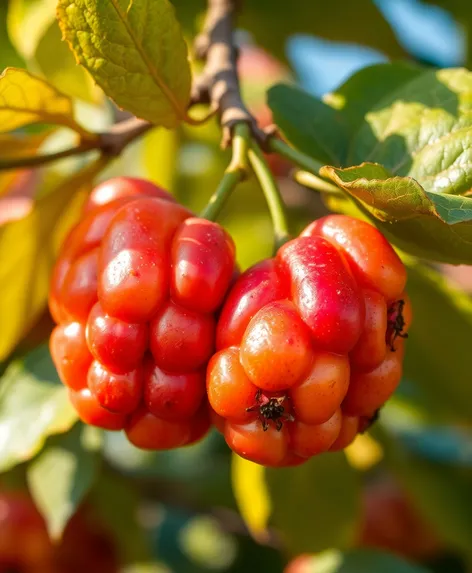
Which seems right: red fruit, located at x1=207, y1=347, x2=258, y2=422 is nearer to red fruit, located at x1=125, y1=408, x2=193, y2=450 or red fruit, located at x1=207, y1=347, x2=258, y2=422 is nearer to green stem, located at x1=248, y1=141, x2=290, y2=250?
red fruit, located at x1=125, y1=408, x2=193, y2=450

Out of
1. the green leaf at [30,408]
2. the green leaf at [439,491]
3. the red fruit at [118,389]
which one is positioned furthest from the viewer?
the green leaf at [439,491]

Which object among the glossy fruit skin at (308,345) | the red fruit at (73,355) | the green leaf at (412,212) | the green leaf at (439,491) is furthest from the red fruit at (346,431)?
the green leaf at (439,491)

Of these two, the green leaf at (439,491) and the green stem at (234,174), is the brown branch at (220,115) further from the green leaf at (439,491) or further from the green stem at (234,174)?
the green leaf at (439,491)

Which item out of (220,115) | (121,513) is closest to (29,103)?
(220,115)

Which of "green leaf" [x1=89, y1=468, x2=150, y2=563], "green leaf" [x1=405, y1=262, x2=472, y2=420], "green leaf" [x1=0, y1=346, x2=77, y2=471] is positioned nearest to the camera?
"green leaf" [x1=0, y1=346, x2=77, y2=471]

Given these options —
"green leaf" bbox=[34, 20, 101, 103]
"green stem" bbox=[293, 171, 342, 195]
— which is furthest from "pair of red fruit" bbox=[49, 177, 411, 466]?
"green leaf" bbox=[34, 20, 101, 103]

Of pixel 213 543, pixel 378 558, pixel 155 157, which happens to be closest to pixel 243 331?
pixel 378 558

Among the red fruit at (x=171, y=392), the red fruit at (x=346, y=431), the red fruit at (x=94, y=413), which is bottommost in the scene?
the red fruit at (x=346, y=431)
